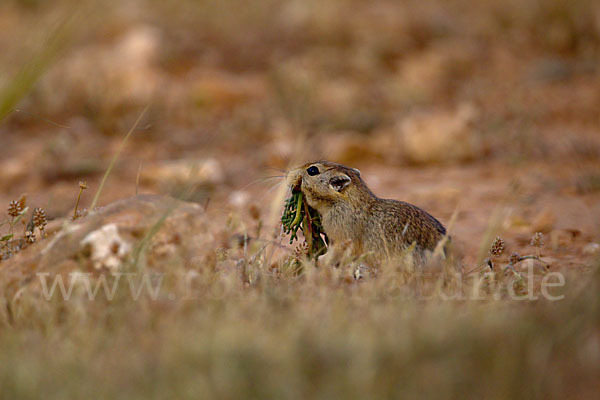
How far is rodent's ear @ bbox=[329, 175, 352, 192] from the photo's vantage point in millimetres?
3943

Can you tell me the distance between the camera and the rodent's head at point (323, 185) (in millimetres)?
3926

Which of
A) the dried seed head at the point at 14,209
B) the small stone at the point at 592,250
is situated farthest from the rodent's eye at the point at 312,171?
the small stone at the point at 592,250

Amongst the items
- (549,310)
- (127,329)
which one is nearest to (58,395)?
(127,329)

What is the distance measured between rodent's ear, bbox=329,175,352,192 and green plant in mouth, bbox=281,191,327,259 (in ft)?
0.63

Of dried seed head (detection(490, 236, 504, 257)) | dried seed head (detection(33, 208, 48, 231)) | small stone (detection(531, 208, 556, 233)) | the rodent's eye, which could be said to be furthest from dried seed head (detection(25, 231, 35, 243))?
small stone (detection(531, 208, 556, 233))

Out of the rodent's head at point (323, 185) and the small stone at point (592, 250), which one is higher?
the rodent's head at point (323, 185)

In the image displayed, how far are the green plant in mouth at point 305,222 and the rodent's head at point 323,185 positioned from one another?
51mm

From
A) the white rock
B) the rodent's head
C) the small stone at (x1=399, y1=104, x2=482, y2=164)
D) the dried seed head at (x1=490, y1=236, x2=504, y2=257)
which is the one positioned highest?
the small stone at (x1=399, y1=104, x2=482, y2=164)

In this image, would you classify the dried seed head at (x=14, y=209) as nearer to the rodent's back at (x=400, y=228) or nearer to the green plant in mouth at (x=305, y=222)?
the green plant in mouth at (x=305, y=222)

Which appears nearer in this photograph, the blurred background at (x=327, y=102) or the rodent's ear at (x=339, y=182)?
the rodent's ear at (x=339, y=182)

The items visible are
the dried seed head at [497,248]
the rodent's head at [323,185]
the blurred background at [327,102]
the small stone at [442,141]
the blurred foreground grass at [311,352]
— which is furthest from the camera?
the small stone at [442,141]

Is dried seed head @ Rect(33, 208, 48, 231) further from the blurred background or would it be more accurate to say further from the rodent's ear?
the blurred background

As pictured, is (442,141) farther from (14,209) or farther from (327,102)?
(14,209)

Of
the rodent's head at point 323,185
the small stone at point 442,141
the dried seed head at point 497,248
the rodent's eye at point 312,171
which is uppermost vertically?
the small stone at point 442,141
